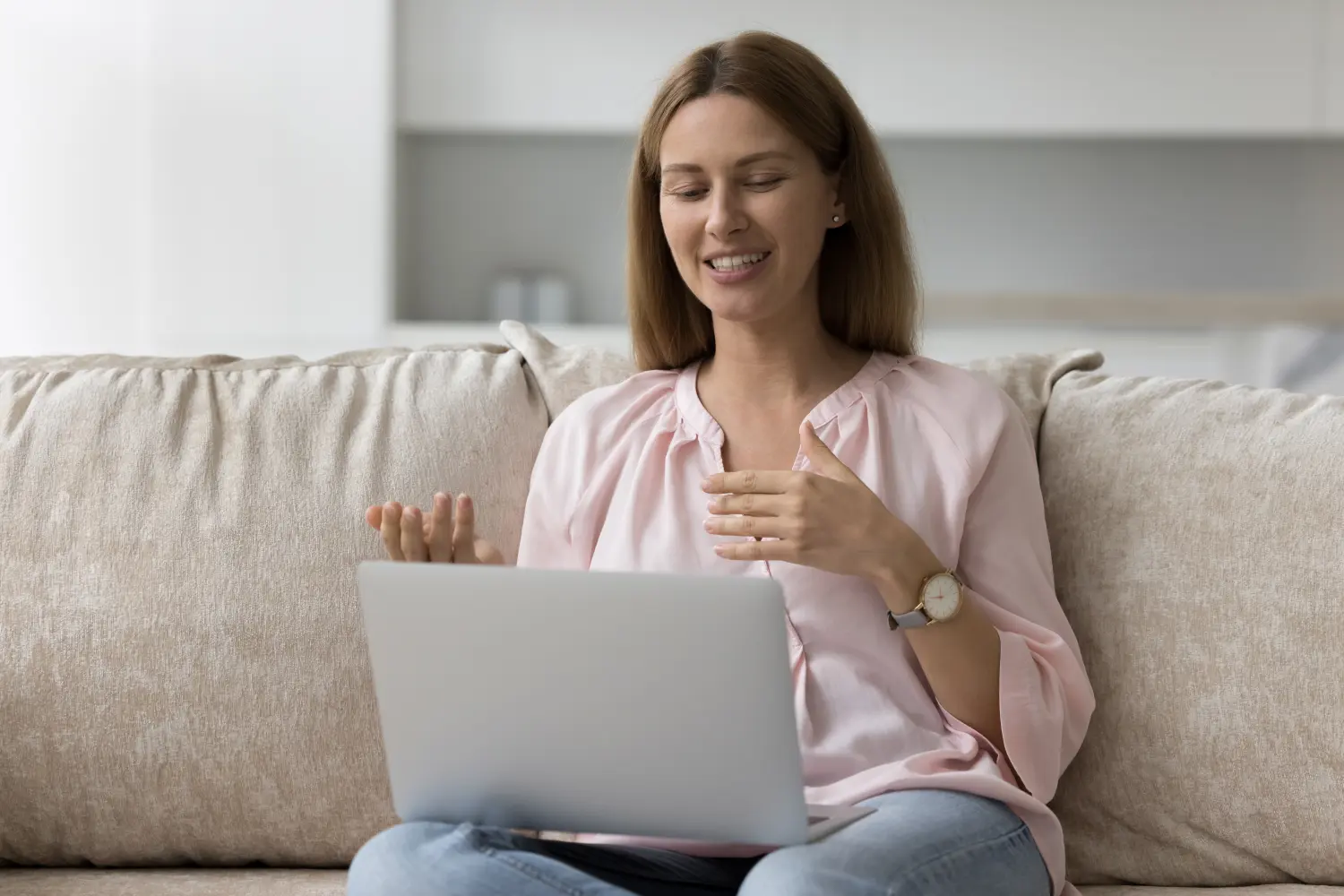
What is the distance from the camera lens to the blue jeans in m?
1.08

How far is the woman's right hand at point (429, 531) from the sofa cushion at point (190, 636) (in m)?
0.24

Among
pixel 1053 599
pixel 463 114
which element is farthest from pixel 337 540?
pixel 463 114

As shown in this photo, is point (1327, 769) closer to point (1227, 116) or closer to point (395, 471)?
point (395, 471)

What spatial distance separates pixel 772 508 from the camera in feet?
4.07

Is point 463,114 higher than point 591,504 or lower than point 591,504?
higher

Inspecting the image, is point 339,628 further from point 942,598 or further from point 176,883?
point 942,598

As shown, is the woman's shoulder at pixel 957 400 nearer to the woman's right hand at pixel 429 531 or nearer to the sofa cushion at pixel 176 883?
the woman's right hand at pixel 429 531

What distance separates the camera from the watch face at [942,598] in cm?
128

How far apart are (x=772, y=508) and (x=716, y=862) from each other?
1.08ft

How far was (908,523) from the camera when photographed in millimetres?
1417

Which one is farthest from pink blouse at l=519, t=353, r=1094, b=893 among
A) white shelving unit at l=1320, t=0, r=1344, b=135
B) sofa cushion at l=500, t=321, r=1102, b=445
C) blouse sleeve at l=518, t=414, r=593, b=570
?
white shelving unit at l=1320, t=0, r=1344, b=135

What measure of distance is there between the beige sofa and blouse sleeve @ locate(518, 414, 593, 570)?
0.23 ft

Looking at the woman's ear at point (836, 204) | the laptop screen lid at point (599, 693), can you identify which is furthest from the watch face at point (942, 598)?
the woman's ear at point (836, 204)

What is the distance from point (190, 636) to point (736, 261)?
0.72 m
